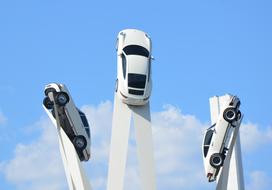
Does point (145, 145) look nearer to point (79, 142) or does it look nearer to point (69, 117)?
point (79, 142)

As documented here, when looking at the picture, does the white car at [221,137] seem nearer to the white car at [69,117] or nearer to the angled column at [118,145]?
the angled column at [118,145]

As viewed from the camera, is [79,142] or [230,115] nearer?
[79,142]

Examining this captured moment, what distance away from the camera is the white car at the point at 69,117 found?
125 feet

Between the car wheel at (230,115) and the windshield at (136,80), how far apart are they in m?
5.55

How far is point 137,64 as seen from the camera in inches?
1478

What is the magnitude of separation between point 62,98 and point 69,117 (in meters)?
1.05

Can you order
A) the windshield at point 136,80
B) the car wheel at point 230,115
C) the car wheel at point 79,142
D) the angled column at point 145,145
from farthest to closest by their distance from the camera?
the car wheel at point 230,115
the car wheel at point 79,142
the windshield at point 136,80
the angled column at point 145,145

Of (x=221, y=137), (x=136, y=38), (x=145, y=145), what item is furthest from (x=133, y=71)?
(x=221, y=137)

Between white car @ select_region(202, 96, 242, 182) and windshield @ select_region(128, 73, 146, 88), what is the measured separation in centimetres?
554

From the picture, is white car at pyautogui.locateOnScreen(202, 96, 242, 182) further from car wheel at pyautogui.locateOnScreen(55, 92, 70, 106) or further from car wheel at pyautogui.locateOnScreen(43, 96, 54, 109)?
car wheel at pyautogui.locateOnScreen(43, 96, 54, 109)

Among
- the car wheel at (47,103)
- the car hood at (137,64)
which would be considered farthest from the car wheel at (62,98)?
the car hood at (137,64)

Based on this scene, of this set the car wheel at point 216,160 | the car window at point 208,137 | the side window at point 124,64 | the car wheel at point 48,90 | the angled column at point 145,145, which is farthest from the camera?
the car window at point 208,137

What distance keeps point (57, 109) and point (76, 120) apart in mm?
1322

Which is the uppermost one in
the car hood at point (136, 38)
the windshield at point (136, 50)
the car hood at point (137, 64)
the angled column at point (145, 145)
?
the car hood at point (136, 38)
